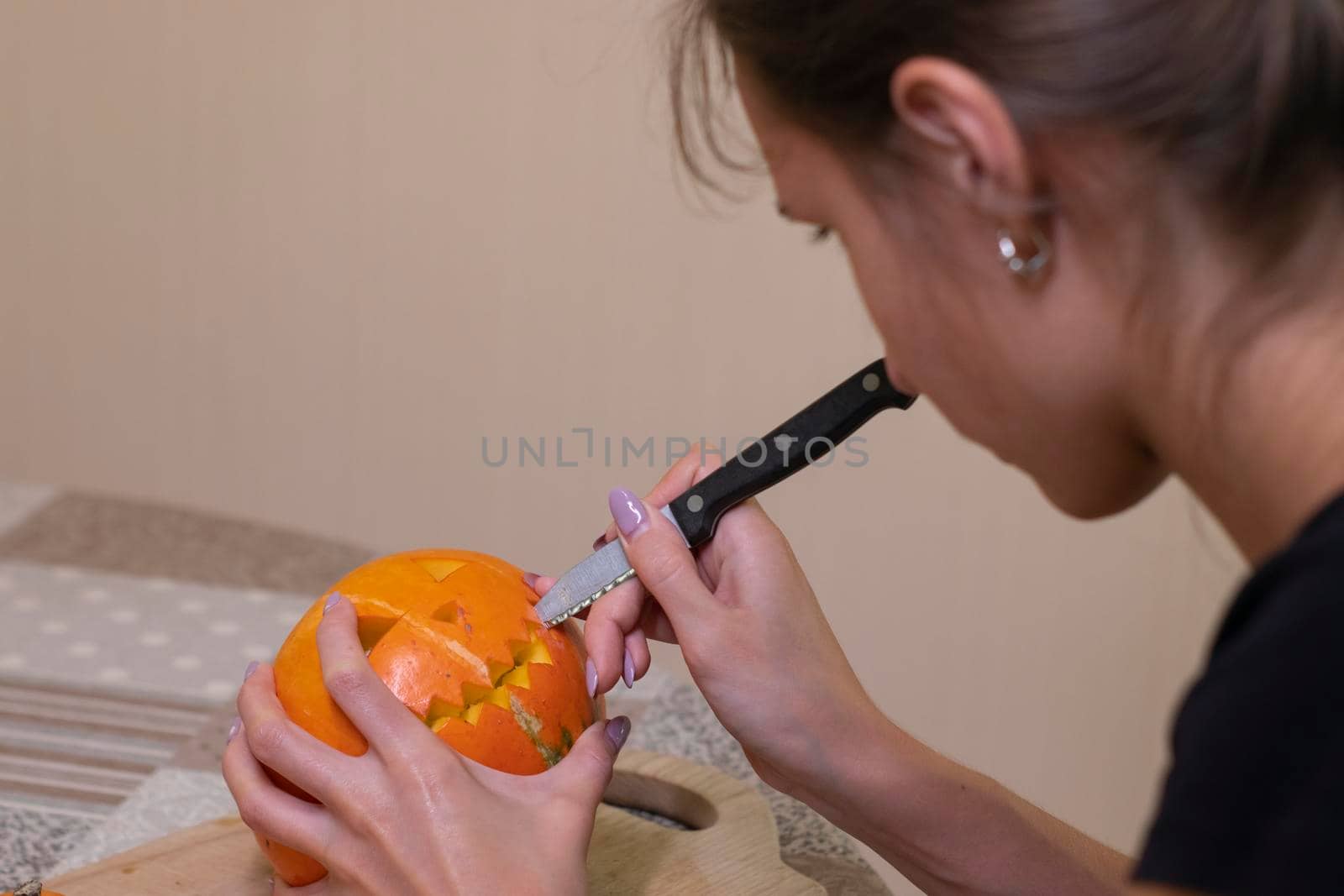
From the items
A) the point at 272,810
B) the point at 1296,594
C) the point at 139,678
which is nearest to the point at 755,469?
the point at 272,810

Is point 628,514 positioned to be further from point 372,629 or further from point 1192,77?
point 1192,77

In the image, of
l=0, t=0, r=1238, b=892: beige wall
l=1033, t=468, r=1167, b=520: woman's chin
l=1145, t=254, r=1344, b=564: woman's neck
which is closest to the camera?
l=1145, t=254, r=1344, b=564: woman's neck

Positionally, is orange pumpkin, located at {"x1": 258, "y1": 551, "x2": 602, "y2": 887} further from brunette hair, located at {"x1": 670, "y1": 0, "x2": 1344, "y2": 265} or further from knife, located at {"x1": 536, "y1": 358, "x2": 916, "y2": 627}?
brunette hair, located at {"x1": 670, "y1": 0, "x2": 1344, "y2": 265}

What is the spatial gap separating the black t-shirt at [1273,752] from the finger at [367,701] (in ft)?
1.77

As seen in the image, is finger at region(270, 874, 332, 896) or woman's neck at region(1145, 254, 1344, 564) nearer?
woman's neck at region(1145, 254, 1344, 564)

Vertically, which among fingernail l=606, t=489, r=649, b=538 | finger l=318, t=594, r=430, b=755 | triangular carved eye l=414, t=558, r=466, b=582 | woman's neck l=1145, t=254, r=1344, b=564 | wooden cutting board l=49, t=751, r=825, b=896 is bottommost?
wooden cutting board l=49, t=751, r=825, b=896

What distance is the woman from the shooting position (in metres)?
0.56

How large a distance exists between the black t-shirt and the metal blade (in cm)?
61

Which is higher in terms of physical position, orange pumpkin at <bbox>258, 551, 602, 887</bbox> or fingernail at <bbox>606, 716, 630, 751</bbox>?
orange pumpkin at <bbox>258, 551, 602, 887</bbox>

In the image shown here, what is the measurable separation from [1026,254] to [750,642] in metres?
0.49

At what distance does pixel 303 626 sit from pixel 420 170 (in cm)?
205

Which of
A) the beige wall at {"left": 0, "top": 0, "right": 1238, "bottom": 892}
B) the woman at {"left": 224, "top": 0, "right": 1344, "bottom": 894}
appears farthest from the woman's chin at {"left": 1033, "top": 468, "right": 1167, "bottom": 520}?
the beige wall at {"left": 0, "top": 0, "right": 1238, "bottom": 892}

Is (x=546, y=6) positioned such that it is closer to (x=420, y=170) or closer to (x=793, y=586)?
(x=420, y=170)

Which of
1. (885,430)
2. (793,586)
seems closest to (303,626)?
(793,586)
